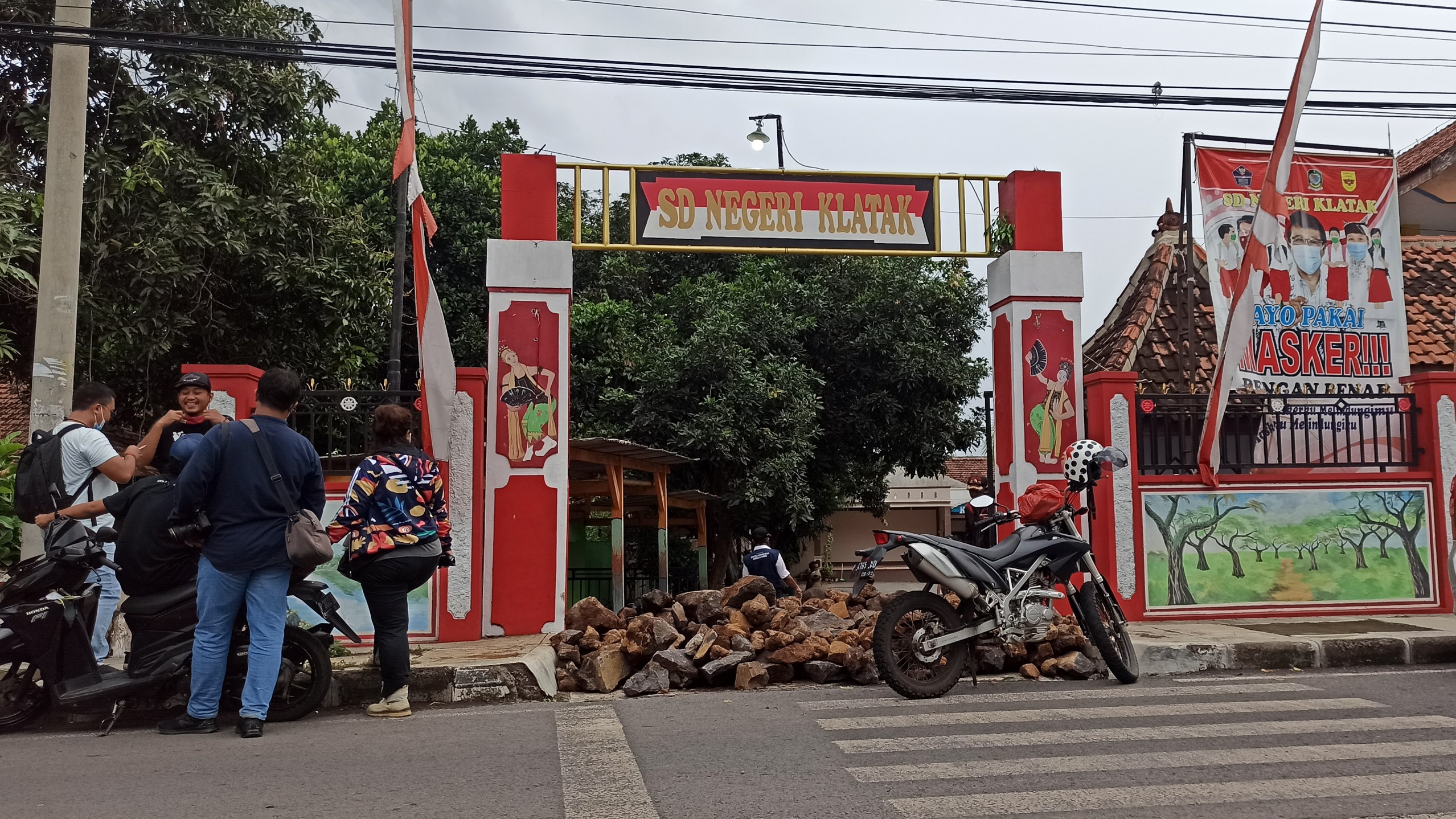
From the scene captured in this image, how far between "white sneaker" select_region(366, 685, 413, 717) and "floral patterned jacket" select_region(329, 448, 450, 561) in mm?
813

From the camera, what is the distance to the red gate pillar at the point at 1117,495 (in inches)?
367

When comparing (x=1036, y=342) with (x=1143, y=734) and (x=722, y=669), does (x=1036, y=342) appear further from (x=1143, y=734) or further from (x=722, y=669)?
(x=1143, y=734)

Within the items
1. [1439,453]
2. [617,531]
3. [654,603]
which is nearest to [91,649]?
[654,603]

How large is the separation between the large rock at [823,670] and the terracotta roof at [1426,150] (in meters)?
13.9

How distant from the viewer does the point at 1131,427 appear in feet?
31.5

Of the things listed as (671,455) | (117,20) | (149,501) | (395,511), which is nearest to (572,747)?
(395,511)

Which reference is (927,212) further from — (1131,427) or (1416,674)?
(1416,674)

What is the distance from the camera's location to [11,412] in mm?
18969

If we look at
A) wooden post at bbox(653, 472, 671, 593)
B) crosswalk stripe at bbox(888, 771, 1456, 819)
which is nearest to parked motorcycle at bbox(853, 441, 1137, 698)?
crosswalk stripe at bbox(888, 771, 1456, 819)

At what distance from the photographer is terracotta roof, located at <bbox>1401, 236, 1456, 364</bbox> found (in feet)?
43.4

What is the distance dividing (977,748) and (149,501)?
173 inches

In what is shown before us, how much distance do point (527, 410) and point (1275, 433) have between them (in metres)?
6.89

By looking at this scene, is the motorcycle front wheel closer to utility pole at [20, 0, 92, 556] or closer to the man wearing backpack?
the man wearing backpack

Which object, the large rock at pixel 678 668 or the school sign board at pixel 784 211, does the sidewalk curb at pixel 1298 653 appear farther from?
the school sign board at pixel 784 211
